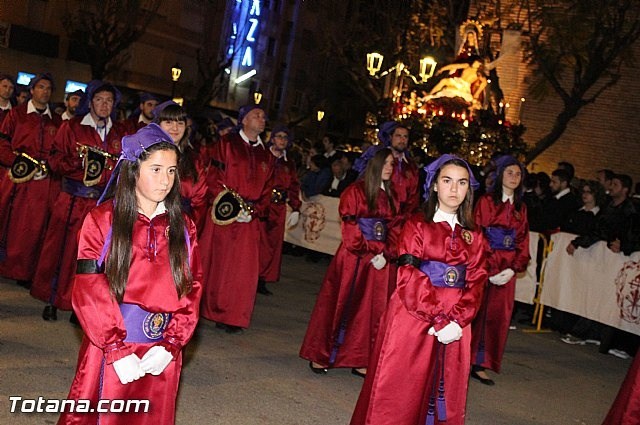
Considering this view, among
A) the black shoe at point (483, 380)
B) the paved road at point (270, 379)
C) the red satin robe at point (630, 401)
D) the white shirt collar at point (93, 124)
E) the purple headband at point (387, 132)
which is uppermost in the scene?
the purple headband at point (387, 132)

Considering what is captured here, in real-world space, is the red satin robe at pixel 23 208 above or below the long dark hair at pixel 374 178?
below

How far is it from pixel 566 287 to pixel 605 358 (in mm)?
1239

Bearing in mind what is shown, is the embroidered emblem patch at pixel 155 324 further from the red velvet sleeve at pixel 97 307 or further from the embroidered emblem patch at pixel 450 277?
the embroidered emblem patch at pixel 450 277

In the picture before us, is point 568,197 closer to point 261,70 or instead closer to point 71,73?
point 71,73

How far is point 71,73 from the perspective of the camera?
1380 inches

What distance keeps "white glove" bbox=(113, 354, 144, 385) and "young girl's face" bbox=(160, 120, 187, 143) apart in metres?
3.56

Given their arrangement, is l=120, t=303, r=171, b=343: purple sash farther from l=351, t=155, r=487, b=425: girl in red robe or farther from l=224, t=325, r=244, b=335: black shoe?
l=224, t=325, r=244, b=335: black shoe

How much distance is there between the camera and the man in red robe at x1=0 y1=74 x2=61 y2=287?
9.64 metres

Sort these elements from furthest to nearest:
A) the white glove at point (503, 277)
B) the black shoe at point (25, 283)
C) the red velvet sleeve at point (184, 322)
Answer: the black shoe at point (25, 283) → the white glove at point (503, 277) → the red velvet sleeve at point (184, 322)

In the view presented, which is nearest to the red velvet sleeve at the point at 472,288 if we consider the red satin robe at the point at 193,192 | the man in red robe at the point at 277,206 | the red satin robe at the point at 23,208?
the red satin robe at the point at 193,192

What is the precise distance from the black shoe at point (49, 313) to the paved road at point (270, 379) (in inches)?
4.1

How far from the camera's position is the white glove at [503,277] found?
834 centimetres

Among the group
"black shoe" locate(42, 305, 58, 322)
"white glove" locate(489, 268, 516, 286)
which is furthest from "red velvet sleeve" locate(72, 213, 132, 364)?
"white glove" locate(489, 268, 516, 286)

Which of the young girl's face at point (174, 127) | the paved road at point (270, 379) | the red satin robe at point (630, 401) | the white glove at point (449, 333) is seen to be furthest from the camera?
the young girl's face at point (174, 127)
